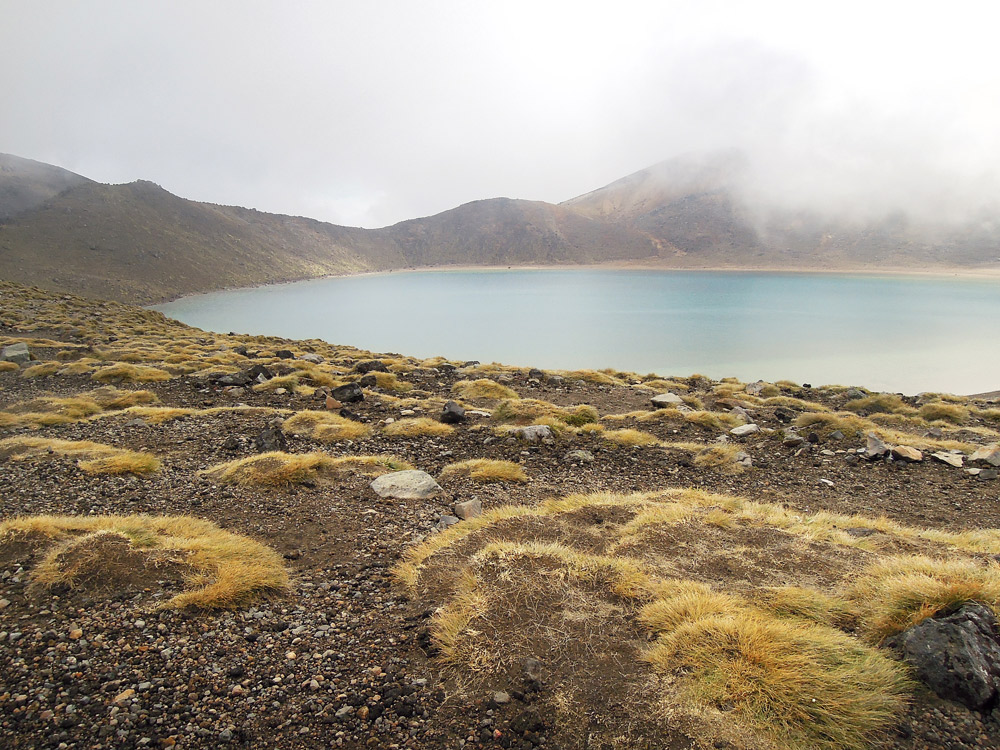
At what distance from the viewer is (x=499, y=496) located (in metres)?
8.91

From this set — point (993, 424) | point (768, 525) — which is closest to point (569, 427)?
point (768, 525)

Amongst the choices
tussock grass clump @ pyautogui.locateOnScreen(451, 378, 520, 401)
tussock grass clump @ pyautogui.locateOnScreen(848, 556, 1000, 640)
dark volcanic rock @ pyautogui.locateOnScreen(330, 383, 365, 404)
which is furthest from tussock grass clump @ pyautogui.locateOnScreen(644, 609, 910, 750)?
tussock grass clump @ pyautogui.locateOnScreen(451, 378, 520, 401)

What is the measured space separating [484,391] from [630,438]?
22.3ft

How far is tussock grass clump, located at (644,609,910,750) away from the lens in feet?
11.2

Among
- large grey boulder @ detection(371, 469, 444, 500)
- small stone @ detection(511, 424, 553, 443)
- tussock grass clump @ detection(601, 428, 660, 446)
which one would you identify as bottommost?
tussock grass clump @ detection(601, 428, 660, 446)

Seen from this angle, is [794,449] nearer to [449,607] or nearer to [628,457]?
[628,457]

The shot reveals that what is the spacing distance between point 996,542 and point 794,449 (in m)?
5.57

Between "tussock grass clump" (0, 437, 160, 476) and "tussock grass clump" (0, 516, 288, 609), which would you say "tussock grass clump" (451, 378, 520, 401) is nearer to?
"tussock grass clump" (0, 437, 160, 476)

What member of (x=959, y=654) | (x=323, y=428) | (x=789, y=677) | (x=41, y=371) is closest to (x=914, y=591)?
(x=959, y=654)

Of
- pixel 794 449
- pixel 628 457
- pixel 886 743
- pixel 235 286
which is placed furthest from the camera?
pixel 235 286

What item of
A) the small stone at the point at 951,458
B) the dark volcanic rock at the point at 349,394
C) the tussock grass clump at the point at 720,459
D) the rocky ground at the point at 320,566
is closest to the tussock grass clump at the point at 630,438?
the rocky ground at the point at 320,566

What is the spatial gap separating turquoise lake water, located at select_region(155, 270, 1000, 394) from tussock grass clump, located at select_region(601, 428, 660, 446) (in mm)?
24313

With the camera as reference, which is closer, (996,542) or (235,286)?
(996,542)

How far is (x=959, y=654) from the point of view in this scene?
3752mm
